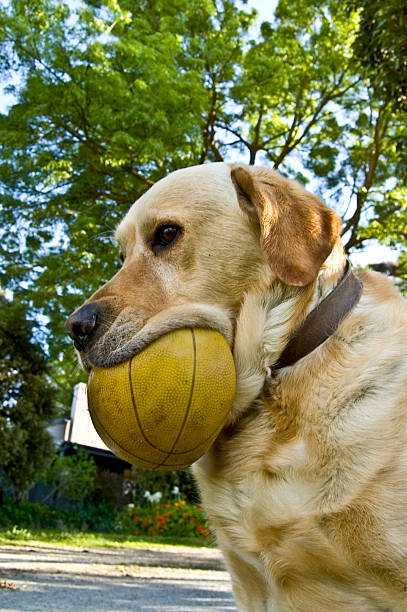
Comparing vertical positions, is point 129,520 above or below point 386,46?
below

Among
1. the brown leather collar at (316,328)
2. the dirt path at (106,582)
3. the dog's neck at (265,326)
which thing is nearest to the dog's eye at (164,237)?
the dog's neck at (265,326)

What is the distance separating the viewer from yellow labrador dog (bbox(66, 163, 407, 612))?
2.18 m

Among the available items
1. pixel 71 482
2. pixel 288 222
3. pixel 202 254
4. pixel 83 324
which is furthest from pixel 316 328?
pixel 71 482

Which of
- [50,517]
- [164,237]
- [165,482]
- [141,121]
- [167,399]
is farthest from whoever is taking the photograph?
[165,482]

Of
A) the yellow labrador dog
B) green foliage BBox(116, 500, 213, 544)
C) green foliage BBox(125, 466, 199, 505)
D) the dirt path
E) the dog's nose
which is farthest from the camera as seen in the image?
green foliage BBox(125, 466, 199, 505)

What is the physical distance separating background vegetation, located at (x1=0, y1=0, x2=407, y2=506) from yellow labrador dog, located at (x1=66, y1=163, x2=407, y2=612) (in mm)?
7692

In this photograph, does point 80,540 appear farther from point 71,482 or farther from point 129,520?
point 71,482

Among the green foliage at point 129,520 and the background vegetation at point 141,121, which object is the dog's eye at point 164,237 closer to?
the background vegetation at point 141,121

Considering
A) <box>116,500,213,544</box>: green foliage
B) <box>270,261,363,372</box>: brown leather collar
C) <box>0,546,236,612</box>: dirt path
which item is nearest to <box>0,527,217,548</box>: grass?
<box>116,500,213,544</box>: green foliage

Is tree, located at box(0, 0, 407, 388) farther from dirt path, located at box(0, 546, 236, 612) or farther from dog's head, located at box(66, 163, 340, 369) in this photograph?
dog's head, located at box(66, 163, 340, 369)

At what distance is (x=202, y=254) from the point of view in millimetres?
2723

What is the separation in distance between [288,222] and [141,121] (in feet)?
34.0

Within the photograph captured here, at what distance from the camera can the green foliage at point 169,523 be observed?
1767cm

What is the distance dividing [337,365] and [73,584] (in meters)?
5.99
